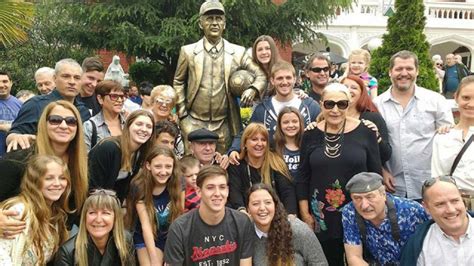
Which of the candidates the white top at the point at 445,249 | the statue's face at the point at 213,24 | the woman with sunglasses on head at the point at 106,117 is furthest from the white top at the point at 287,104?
the white top at the point at 445,249

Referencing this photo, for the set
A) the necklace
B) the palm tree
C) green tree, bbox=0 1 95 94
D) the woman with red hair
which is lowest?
the necklace

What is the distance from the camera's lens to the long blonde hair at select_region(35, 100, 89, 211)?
13.5 feet

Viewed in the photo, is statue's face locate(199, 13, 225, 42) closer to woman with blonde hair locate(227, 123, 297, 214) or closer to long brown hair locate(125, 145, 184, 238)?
woman with blonde hair locate(227, 123, 297, 214)

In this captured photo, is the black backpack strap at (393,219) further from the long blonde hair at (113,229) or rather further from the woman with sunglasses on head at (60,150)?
the woman with sunglasses on head at (60,150)

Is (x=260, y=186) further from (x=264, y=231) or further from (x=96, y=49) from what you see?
(x=96, y=49)

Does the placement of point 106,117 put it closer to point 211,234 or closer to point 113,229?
point 113,229

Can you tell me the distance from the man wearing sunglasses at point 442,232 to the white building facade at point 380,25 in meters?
20.3

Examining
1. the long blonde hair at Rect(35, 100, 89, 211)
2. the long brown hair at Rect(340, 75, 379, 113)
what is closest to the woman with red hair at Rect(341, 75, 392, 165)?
the long brown hair at Rect(340, 75, 379, 113)

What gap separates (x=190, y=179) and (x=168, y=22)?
37.5ft

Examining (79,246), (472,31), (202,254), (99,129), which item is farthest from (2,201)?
(472,31)

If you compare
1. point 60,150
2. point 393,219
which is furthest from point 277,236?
point 60,150

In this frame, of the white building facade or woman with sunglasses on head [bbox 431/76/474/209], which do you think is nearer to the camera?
woman with sunglasses on head [bbox 431/76/474/209]

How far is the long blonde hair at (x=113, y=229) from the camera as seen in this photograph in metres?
3.96

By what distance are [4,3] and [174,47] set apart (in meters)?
9.30
